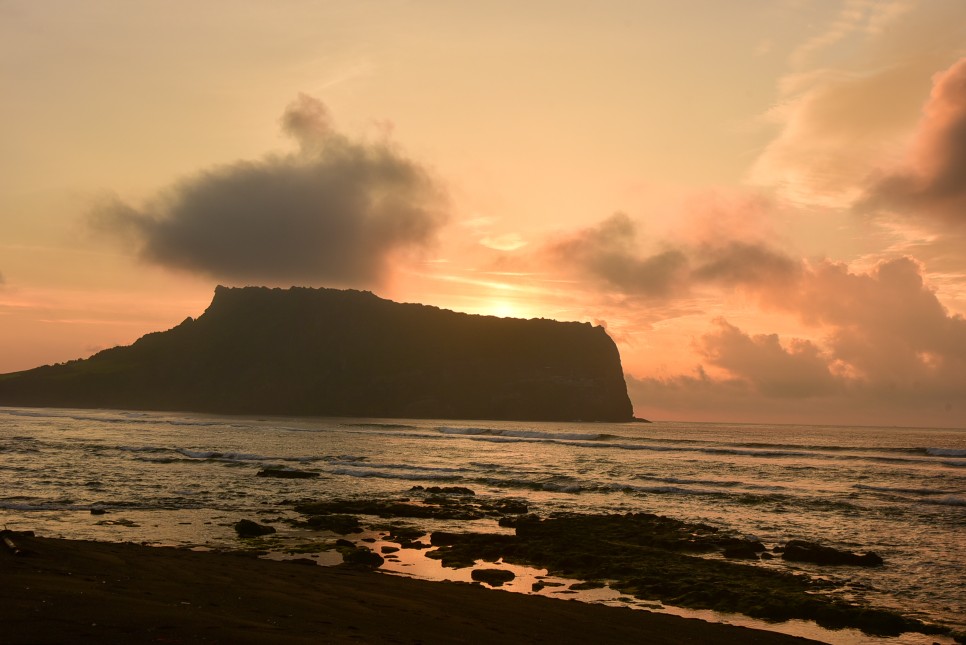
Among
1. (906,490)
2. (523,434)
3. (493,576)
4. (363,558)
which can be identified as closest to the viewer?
(493,576)

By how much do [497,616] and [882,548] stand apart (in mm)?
17725

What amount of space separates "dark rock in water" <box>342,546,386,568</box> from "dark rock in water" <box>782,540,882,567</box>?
12.9 meters

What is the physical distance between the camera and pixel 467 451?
74.1 m

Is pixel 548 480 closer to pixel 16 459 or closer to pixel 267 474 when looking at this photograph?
pixel 267 474

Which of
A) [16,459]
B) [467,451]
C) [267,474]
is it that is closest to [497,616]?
[267,474]

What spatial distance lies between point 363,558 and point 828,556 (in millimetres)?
14437

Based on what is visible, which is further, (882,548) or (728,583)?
(882,548)

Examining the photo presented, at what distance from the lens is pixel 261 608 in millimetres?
12047

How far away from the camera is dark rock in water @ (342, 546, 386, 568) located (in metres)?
18.9

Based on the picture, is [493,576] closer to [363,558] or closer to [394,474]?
[363,558]

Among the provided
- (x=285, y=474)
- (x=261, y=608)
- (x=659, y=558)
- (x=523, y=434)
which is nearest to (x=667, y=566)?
(x=659, y=558)

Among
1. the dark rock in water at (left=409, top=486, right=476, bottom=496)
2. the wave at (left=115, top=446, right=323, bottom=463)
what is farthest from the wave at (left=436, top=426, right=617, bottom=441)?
the dark rock in water at (left=409, top=486, right=476, bottom=496)

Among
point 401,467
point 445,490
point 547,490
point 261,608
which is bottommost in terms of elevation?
point 401,467

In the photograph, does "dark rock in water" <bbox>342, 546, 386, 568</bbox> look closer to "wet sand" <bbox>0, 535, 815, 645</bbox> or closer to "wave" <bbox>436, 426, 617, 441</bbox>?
"wet sand" <bbox>0, 535, 815, 645</bbox>
